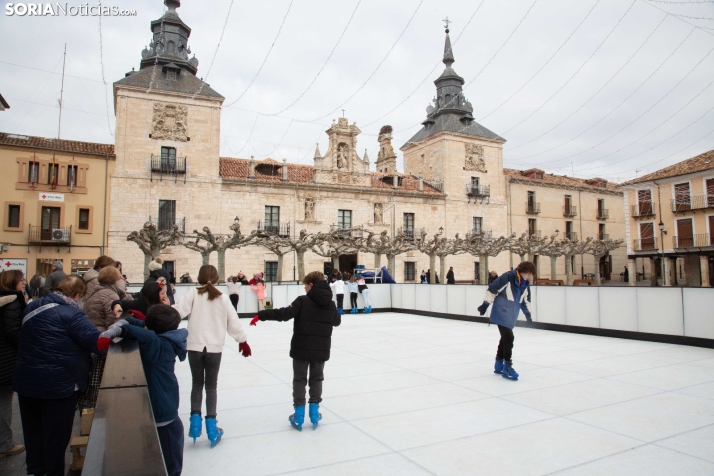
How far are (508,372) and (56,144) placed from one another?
25.3 m

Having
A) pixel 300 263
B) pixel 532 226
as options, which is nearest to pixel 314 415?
pixel 300 263

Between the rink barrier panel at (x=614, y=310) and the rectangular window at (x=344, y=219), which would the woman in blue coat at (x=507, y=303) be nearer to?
the rink barrier panel at (x=614, y=310)

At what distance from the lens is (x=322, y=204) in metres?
28.4

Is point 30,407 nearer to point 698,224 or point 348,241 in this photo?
point 348,241

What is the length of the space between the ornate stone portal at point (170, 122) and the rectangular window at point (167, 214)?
3403mm

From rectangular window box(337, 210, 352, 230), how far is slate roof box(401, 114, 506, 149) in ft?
30.3

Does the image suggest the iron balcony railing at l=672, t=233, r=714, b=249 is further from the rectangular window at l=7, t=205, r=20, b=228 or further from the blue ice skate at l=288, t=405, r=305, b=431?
the rectangular window at l=7, t=205, r=20, b=228

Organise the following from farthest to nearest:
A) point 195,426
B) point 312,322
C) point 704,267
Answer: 1. point 704,267
2. point 312,322
3. point 195,426

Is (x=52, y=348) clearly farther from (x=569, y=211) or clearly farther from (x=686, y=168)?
(x=569, y=211)

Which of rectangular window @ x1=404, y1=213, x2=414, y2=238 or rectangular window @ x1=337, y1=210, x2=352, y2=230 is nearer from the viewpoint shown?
rectangular window @ x1=337, y1=210, x2=352, y2=230

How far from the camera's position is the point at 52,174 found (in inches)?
899

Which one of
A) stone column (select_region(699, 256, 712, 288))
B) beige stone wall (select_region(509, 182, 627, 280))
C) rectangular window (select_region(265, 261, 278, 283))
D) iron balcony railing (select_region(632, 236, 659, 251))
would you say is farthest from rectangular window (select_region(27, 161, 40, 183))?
stone column (select_region(699, 256, 712, 288))

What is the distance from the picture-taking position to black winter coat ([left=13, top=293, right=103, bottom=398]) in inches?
113

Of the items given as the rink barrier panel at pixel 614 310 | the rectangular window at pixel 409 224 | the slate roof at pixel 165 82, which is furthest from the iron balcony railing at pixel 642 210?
the slate roof at pixel 165 82
